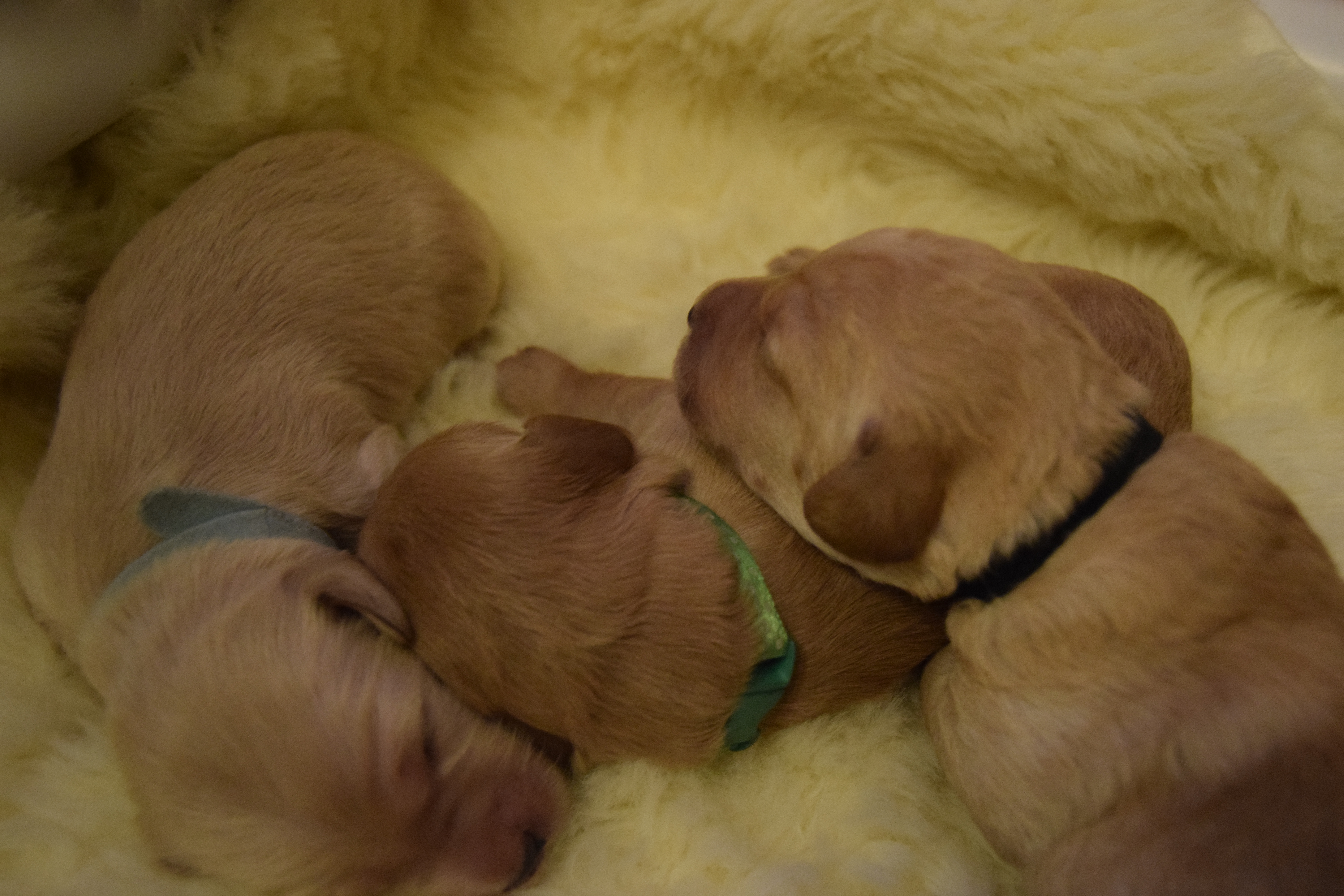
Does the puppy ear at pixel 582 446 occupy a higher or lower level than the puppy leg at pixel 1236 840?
higher

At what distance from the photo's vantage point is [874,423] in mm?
1362

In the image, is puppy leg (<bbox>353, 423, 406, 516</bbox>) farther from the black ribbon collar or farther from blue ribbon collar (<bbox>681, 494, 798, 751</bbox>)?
the black ribbon collar

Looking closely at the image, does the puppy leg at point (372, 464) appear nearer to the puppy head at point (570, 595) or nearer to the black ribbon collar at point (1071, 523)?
the puppy head at point (570, 595)

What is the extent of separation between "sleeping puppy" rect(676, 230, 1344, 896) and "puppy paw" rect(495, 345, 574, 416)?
0.68 metres

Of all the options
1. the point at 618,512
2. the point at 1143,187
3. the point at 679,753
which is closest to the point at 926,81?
the point at 1143,187

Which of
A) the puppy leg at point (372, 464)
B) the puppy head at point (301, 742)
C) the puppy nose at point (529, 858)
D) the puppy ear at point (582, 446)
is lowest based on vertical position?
the puppy nose at point (529, 858)

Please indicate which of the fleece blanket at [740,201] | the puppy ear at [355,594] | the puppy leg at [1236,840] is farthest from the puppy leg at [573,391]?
the puppy leg at [1236,840]

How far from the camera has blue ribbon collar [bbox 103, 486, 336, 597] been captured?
156cm

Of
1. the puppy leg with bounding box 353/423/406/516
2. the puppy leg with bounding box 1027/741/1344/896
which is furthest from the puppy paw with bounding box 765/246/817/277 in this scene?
the puppy leg with bounding box 1027/741/1344/896

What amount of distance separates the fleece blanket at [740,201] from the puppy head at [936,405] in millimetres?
515

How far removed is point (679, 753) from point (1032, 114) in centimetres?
159

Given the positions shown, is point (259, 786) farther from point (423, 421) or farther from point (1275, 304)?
point (1275, 304)

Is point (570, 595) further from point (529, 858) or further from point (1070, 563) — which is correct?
point (1070, 563)

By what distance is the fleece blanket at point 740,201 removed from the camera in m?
1.60
